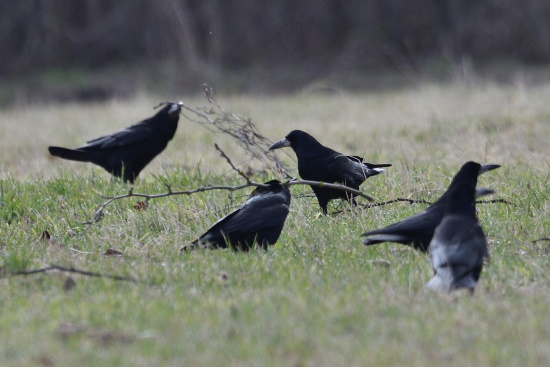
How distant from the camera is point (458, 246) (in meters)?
4.71

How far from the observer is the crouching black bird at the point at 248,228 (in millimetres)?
5766

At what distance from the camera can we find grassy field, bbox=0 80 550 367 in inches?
146

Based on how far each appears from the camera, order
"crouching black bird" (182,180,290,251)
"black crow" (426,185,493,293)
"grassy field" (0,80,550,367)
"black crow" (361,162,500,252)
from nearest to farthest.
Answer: "grassy field" (0,80,550,367), "black crow" (426,185,493,293), "black crow" (361,162,500,252), "crouching black bird" (182,180,290,251)

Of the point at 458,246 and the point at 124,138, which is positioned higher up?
the point at 124,138

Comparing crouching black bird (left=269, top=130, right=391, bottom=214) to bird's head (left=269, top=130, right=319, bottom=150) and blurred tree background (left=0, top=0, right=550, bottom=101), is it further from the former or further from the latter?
blurred tree background (left=0, top=0, right=550, bottom=101)

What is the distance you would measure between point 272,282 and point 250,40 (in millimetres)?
21620

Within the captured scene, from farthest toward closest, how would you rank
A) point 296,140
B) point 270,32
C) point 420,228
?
point 270,32
point 296,140
point 420,228

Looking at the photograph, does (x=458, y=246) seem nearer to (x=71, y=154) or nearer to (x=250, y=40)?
(x=71, y=154)

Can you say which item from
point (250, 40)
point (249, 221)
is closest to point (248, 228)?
point (249, 221)

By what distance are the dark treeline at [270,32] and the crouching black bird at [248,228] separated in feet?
60.7

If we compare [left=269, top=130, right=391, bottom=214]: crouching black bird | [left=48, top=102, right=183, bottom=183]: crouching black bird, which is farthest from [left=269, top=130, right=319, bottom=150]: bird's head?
[left=48, top=102, right=183, bottom=183]: crouching black bird

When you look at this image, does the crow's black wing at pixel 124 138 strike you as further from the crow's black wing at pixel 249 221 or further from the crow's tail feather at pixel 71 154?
the crow's black wing at pixel 249 221

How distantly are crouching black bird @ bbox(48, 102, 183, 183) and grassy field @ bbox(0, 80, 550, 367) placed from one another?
0.27 metres

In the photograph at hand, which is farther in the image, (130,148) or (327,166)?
(130,148)
